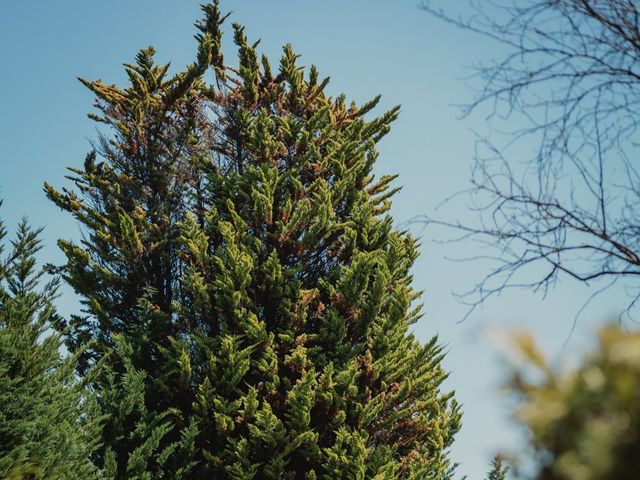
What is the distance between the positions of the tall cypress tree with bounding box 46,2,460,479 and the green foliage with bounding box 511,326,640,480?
6371mm

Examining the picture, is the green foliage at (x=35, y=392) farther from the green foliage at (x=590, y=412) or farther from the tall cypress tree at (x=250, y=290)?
the green foliage at (x=590, y=412)

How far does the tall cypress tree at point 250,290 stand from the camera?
734 centimetres

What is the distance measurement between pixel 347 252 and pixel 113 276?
13.2 feet

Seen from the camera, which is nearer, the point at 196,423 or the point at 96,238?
the point at 196,423

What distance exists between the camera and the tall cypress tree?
7344 mm

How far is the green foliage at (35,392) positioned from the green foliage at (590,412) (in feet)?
19.3

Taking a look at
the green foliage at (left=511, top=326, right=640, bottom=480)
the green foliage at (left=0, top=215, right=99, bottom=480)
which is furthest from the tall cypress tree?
the green foliage at (left=511, top=326, right=640, bottom=480)

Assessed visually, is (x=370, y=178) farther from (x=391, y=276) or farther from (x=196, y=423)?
(x=196, y=423)

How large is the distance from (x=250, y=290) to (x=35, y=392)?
3258 mm

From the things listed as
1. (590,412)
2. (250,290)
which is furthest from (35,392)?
(590,412)

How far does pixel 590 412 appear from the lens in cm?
89

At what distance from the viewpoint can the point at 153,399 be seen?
8.13 metres

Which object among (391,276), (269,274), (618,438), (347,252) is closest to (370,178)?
(347,252)

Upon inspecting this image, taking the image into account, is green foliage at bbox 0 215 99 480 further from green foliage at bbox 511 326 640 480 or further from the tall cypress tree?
green foliage at bbox 511 326 640 480
